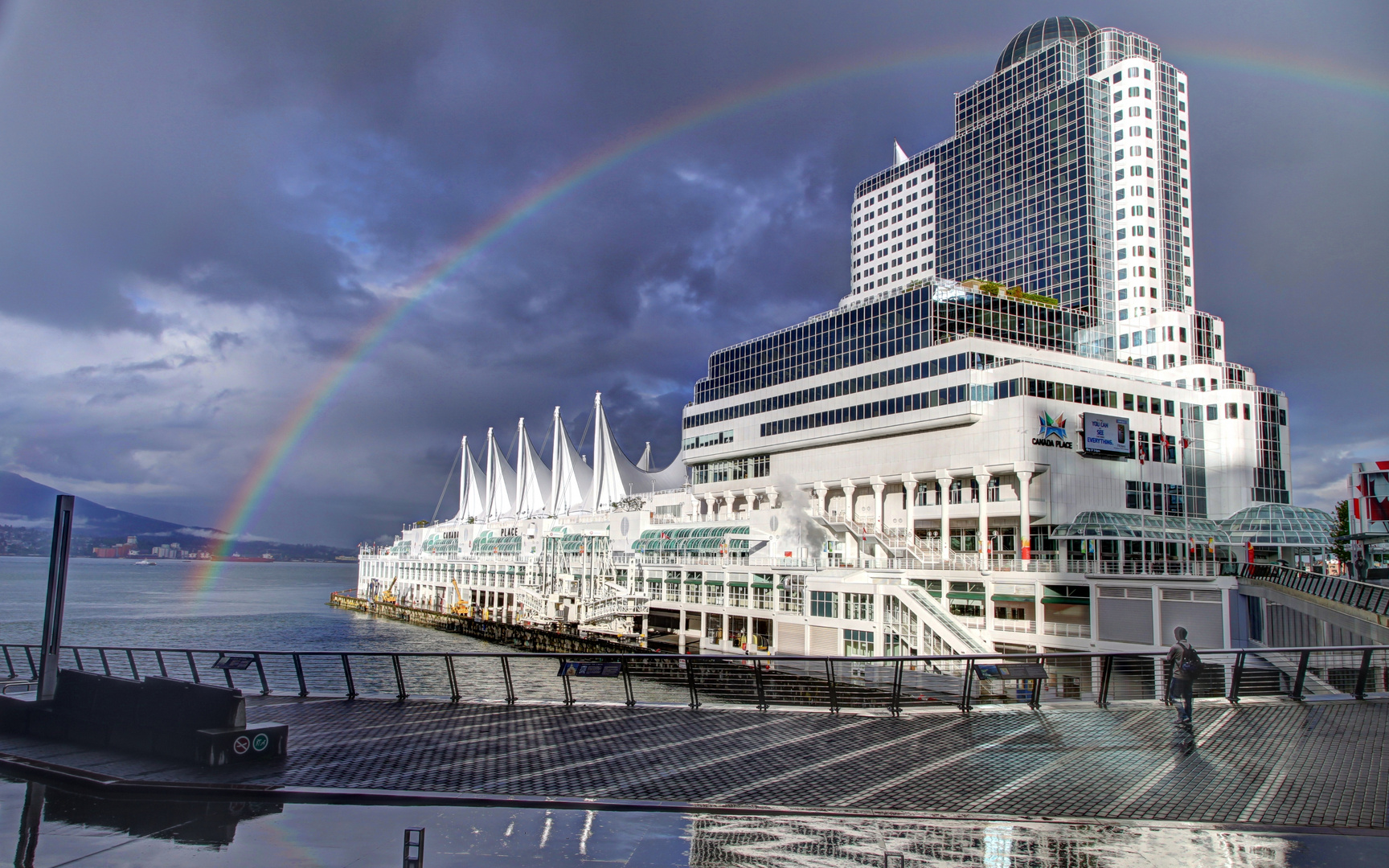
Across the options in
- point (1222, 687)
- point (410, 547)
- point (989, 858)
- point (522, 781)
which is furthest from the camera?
point (410, 547)

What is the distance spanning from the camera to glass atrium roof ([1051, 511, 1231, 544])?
2549 inches

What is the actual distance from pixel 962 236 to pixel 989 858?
121039 millimetres

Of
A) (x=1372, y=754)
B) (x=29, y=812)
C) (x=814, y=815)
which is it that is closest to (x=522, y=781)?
(x=814, y=815)

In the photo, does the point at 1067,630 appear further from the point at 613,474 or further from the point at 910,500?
the point at 613,474

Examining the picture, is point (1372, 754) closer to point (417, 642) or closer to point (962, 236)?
point (417, 642)

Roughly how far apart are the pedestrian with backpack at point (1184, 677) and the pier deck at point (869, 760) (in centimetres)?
34

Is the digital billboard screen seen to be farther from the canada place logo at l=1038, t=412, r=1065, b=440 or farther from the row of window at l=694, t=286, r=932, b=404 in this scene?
the row of window at l=694, t=286, r=932, b=404

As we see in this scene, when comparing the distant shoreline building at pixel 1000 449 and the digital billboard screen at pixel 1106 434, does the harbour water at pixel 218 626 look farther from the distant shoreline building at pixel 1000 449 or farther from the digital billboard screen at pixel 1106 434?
the digital billboard screen at pixel 1106 434

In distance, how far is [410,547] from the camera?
175 m

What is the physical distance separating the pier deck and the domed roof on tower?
116 m

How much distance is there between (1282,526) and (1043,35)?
248 feet

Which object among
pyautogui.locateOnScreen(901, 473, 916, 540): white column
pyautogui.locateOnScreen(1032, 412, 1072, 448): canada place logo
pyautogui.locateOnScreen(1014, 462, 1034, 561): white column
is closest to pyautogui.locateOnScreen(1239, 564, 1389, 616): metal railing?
pyautogui.locateOnScreen(1014, 462, 1034, 561): white column

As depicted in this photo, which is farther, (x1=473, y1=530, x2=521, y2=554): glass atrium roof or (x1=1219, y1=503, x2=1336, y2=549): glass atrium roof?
(x1=473, y1=530, x2=521, y2=554): glass atrium roof

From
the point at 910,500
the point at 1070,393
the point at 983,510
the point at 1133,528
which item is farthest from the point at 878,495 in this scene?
the point at 1133,528
